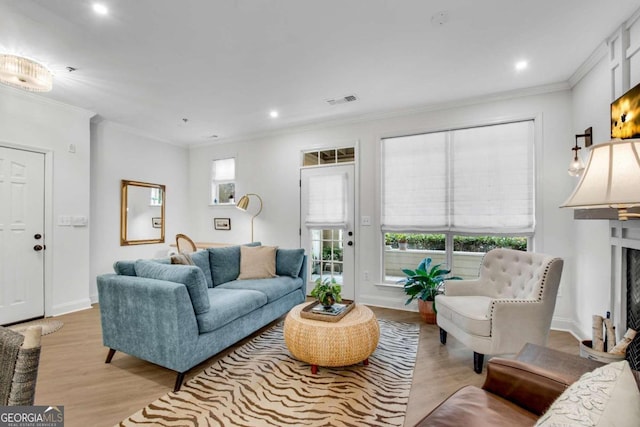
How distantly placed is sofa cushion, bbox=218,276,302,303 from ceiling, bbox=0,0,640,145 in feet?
7.19

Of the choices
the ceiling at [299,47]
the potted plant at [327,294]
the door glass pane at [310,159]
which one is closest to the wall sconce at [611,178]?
the ceiling at [299,47]

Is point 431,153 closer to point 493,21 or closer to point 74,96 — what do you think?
point 493,21

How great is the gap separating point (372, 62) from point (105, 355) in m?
3.59

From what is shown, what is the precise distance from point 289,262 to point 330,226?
0.96 metres

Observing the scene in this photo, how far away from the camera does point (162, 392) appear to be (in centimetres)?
203

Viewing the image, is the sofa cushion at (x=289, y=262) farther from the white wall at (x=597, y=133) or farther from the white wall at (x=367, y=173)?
the white wall at (x=597, y=133)

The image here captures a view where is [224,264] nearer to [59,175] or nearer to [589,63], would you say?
[59,175]

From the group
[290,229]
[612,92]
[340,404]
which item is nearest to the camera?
[340,404]

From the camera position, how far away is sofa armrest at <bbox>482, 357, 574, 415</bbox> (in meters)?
1.14

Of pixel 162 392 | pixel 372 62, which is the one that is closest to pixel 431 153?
pixel 372 62

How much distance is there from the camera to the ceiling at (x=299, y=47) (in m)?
2.05

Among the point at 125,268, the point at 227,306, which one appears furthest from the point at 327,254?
the point at 125,268

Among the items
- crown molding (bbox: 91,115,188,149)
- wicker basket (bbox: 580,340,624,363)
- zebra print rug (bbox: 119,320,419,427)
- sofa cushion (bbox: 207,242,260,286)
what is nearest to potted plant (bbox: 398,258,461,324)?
zebra print rug (bbox: 119,320,419,427)

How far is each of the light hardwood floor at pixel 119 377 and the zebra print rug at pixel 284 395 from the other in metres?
0.10
